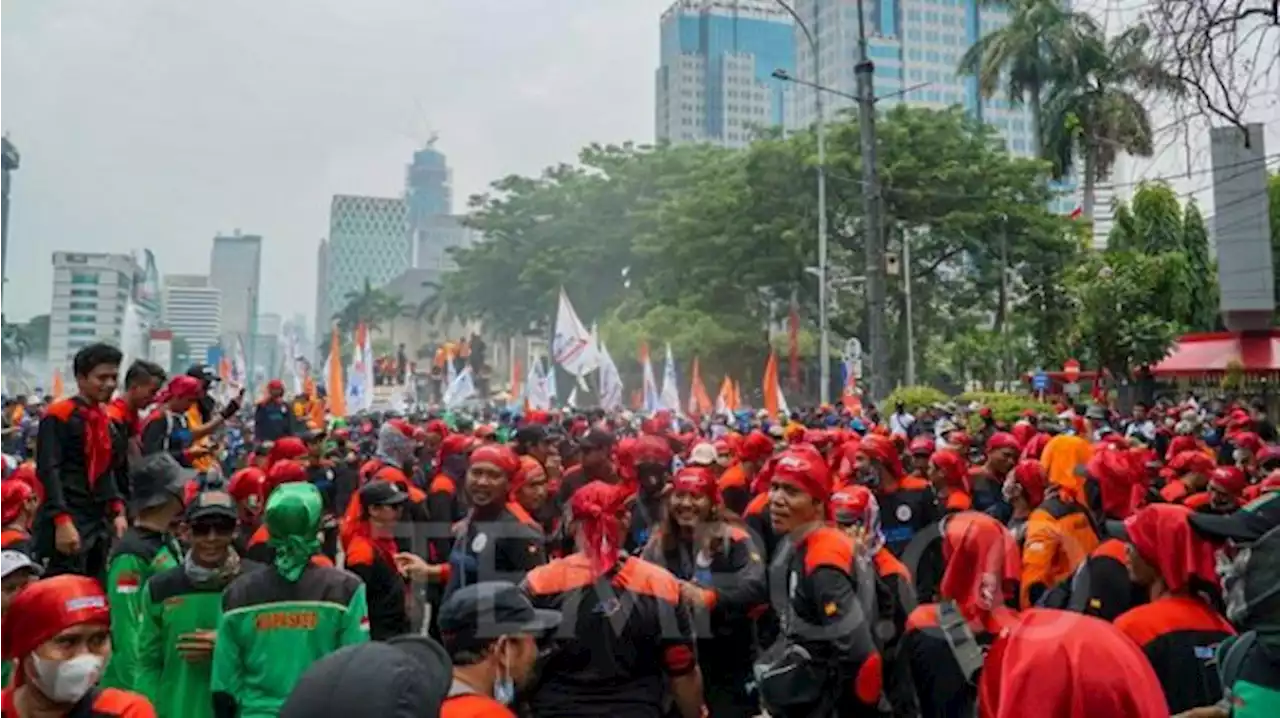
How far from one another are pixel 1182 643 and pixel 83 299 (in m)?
96.4

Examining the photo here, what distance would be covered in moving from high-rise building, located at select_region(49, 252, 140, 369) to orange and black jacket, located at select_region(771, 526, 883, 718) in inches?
3417

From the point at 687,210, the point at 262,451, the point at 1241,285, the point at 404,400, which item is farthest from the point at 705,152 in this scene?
the point at 262,451

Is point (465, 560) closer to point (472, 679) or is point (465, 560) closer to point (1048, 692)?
point (472, 679)

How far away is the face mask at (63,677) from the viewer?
249 centimetres

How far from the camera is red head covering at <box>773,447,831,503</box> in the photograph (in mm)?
4238

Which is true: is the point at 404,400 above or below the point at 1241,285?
below

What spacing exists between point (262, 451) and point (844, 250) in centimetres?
2602

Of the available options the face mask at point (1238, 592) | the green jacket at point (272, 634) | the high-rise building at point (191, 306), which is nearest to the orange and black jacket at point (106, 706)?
the green jacket at point (272, 634)

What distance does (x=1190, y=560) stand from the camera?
3162mm

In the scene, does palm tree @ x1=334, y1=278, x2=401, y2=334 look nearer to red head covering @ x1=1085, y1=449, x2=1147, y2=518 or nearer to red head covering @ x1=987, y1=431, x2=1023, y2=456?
red head covering @ x1=987, y1=431, x2=1023, y2=456

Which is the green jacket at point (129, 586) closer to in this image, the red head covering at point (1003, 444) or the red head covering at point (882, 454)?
the red head covering at point (882, 454)

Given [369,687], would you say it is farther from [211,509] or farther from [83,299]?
[83,299]

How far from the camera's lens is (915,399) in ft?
65.0

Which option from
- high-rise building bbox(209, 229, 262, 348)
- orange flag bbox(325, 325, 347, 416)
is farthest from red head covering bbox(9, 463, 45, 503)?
high-rise building bbox(209, 229, 262, 348)
